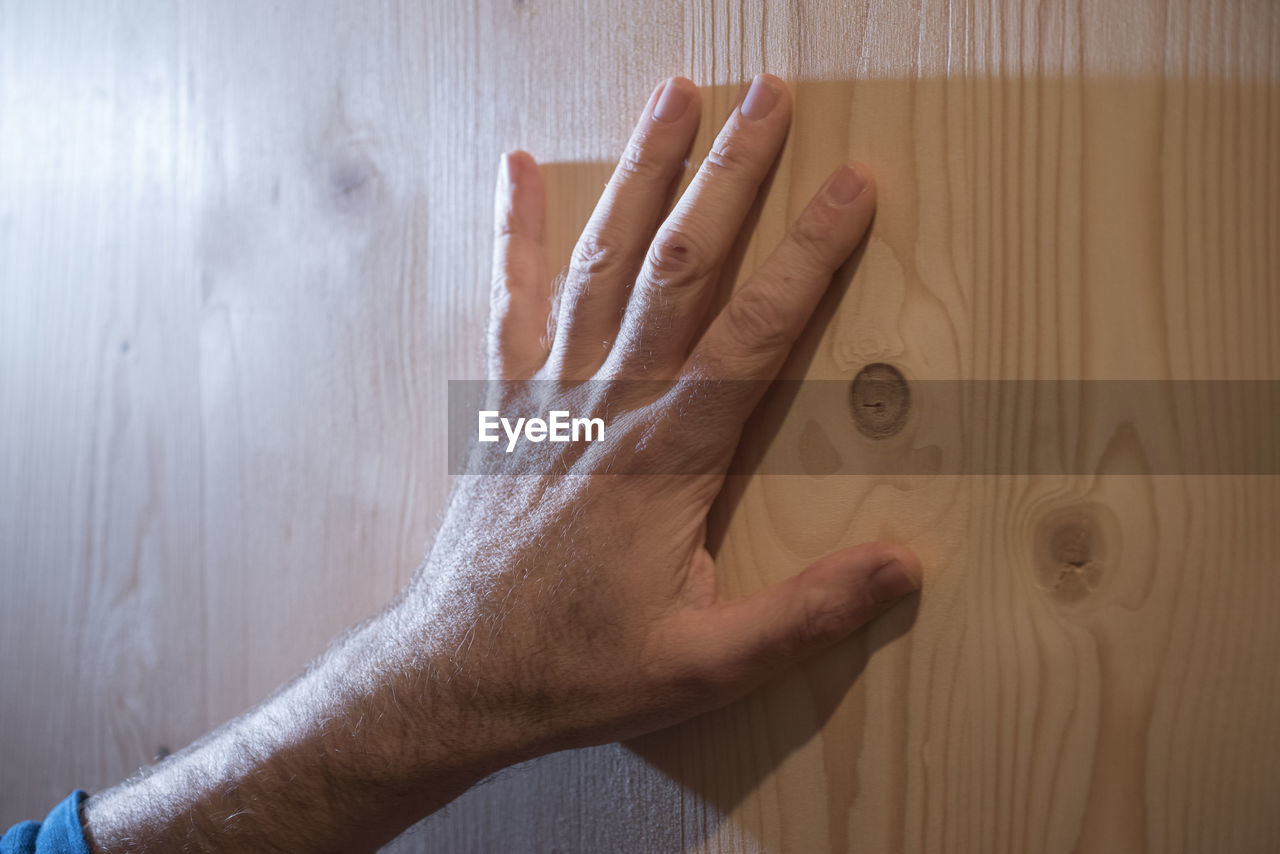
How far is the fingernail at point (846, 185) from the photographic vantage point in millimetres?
519

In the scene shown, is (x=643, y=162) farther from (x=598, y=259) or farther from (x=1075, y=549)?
(x=1075, y=549)

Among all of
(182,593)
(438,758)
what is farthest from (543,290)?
(182,593)

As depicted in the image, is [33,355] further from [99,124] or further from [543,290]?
[543,290]

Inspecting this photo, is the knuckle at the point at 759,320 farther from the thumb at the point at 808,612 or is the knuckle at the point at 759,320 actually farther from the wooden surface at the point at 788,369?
the thumb at the point at 808,612

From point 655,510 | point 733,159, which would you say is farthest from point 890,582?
point 733,159

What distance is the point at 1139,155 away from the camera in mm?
472

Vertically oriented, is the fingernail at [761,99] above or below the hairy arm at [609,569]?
above

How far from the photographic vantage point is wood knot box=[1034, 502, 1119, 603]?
49 cm

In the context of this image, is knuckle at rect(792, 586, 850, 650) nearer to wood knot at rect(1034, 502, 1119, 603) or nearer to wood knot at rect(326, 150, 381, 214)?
wood knot at rect(1034, 502, 1119, 603)

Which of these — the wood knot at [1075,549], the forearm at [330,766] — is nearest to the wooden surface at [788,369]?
the wood knot at [1075,549]

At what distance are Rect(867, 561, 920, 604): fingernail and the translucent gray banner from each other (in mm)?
67

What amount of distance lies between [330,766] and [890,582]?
0.43m

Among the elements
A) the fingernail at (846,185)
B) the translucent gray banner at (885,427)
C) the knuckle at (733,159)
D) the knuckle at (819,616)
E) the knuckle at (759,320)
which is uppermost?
the knuckle at (733,159)

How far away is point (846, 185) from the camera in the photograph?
0.52m
